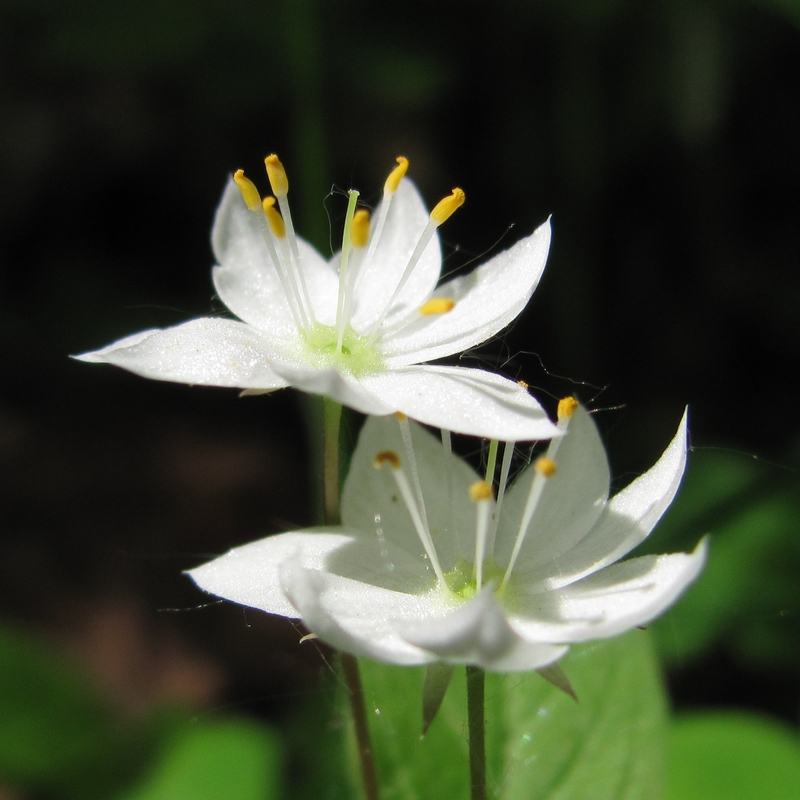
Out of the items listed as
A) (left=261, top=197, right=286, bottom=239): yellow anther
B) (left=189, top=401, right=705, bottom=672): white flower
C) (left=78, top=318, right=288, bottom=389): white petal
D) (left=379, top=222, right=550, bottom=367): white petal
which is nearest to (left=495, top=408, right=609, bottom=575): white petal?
(left=189, top=401, right=705, bottom=672): white flower

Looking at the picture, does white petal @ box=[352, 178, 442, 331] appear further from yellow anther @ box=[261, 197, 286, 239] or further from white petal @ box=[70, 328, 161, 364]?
white petal @ box=[70, 328, 161, 364]

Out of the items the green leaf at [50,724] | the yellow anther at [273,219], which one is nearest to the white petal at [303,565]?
the yellow anther at [273,219]

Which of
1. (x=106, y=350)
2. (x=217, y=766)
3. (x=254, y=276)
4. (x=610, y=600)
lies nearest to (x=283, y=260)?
(x=254, y=276)

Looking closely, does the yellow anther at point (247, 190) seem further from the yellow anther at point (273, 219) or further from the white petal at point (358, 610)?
the white petal at point (358, 610)

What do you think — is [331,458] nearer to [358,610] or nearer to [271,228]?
[358,610]

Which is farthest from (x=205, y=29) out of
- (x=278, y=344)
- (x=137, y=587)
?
(x=278, y=344)

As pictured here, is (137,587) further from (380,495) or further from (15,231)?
(380,495)
